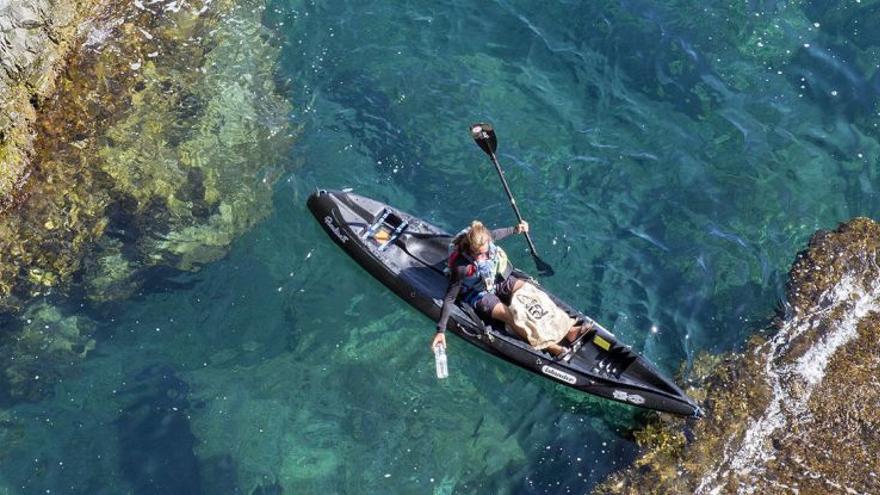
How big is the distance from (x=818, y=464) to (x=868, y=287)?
3149 mm

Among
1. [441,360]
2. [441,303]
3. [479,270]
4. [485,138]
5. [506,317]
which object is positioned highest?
[485,138]

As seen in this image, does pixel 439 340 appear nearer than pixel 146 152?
Yes

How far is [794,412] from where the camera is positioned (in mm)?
11969

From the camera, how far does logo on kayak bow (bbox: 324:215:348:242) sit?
1354 centimetres

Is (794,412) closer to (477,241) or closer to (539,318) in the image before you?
(539,318)

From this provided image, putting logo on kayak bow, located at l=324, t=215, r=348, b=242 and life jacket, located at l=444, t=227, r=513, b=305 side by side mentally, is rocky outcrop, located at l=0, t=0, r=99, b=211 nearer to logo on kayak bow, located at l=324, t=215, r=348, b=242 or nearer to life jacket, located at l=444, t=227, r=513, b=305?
logo on kayak bow, located at l=324, t=215, r=348, b=242

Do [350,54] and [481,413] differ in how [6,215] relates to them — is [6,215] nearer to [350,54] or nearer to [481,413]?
[350,54]

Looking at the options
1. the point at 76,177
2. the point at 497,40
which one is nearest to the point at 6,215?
the point at 76,177

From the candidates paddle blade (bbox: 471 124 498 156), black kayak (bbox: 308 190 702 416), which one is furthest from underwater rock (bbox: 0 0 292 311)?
paddle blade (bbox: 471 124 498 156)

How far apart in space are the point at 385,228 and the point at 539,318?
3046 millimetres

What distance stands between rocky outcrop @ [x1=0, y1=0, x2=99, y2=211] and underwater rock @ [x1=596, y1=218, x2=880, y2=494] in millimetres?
10692

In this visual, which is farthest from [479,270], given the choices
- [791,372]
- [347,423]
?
[791,372]

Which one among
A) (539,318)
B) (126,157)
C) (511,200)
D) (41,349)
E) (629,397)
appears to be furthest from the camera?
(126,157)

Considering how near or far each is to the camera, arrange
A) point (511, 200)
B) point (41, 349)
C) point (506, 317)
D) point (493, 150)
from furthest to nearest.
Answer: point (493, 150) < point (511, 200) < point (41, 349) < point (506, 317)
